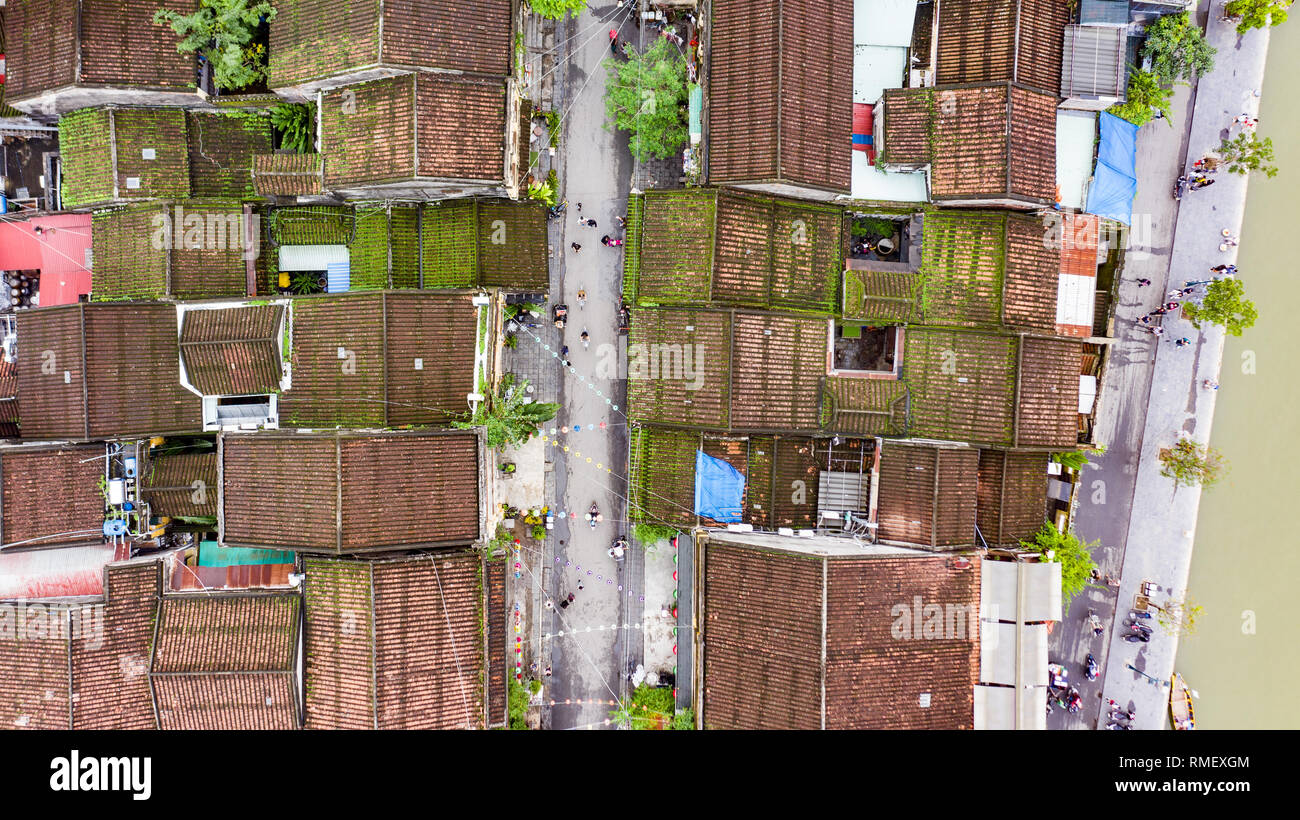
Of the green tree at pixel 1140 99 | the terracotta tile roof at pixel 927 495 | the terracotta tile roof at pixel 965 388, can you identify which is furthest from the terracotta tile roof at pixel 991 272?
the green tree at pixel 1140 99

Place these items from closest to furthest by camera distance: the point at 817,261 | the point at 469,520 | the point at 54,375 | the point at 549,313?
the point at 469,520
the point at 54,375
the point at 817,261
the point at 549,313

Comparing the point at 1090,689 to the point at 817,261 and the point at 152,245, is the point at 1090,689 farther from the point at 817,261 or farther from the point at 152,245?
the point at 152,245

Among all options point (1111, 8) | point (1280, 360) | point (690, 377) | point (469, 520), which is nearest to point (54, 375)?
point (469, 520)

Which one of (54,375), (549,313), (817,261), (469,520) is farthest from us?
(549,313)

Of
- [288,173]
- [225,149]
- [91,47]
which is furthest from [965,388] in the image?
[91,47]

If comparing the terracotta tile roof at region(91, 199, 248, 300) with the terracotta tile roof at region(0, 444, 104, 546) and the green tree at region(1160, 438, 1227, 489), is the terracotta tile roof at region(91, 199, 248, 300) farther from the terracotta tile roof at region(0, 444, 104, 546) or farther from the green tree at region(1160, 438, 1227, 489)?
the green tree at region(1160, 438, 1227, 489)

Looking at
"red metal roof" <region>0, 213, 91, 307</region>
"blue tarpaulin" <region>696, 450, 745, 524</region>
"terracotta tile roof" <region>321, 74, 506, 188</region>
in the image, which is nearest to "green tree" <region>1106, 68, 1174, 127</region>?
"blue tarpaulin" <region>696, 450, 745, 524</region>

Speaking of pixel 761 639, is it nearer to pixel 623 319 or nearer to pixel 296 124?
pixel 623 319
